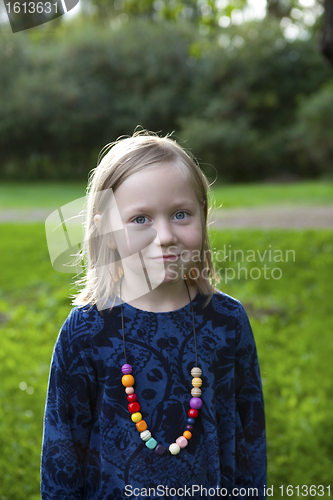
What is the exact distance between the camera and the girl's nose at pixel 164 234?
3.48 ft

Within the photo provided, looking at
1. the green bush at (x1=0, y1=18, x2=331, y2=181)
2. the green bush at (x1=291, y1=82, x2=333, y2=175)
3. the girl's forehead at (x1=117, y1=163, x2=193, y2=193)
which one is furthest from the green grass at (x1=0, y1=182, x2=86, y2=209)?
the green bush at (x1=291, y1=82, x2=333, y2=175)

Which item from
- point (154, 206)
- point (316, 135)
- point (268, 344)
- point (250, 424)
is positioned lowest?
point (316, 135)

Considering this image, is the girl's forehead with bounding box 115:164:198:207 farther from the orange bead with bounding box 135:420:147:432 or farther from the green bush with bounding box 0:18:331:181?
the green bush with bounding box 0:18:331:181

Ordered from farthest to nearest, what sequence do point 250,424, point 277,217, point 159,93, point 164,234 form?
point 159,93 < point 277,217 < point 250,424 < point 164,234

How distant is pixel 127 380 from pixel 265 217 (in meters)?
6.99

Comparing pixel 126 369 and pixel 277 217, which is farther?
pixel 277 217

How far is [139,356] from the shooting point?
3.83 feet

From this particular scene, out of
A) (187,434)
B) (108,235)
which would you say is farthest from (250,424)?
(108,235)

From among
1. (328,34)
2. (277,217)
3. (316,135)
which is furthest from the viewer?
(316,135)

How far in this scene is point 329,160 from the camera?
17875 millimetres

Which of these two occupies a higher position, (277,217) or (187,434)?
(187,434)

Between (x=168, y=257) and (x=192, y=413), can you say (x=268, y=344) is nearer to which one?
(x=192, y=413)

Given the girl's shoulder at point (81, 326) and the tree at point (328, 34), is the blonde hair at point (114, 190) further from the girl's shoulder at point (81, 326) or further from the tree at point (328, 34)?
the tree at point (328, 34)

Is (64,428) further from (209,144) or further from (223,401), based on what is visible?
(209,144)
